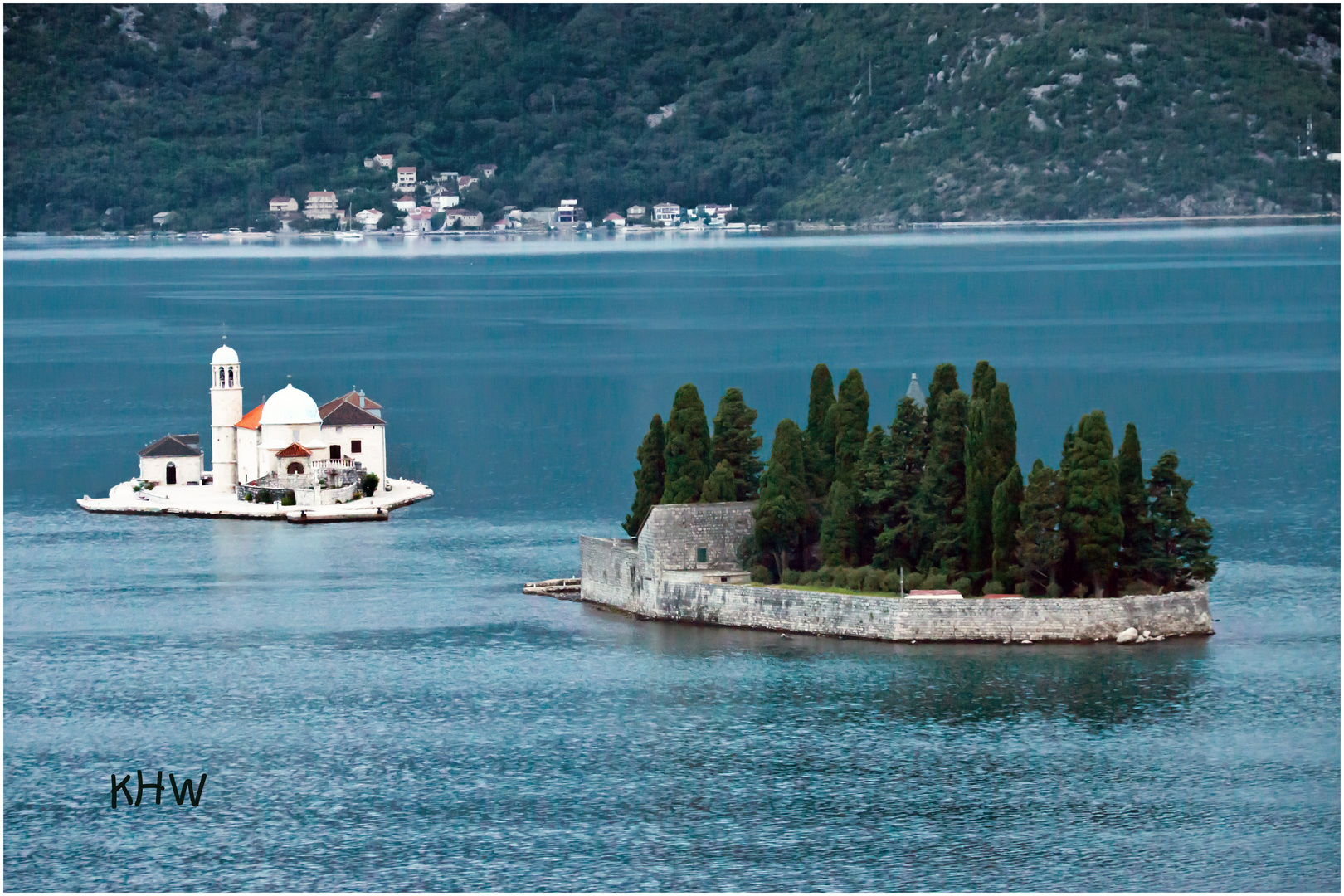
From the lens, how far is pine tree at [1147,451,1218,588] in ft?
202

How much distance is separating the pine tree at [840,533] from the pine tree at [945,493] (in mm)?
1848

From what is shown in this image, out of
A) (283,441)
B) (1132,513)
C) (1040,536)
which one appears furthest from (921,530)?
(283,441)

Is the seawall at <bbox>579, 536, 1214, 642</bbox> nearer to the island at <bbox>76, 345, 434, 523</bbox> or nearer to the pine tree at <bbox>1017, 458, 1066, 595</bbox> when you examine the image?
the pine tree at <bbox>1017, 458, 1066, 595</bbox>

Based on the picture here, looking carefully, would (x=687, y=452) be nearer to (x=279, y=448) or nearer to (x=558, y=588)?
(x=558, y=588)

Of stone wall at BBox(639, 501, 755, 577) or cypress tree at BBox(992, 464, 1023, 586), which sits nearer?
cypress tree at BBox(992, 464, 1023, 586)

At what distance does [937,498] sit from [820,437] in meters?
6.59

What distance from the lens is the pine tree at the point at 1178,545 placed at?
61497 mm

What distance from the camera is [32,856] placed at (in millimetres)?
47938

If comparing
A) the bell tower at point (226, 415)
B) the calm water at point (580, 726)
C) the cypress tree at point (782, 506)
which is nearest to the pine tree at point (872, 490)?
the cypress tree at point (782, 506)

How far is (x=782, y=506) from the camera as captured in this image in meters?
64.2

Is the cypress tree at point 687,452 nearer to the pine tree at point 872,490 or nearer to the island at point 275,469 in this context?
the pine tree at point 872,490

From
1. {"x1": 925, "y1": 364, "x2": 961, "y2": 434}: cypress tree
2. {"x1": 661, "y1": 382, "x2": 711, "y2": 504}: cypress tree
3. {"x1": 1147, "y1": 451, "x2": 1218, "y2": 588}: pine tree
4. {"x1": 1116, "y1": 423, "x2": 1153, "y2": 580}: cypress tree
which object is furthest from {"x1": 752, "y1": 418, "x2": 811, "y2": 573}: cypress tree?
{"x1": 1147, "y1": 451, "x2": 1218, "y2": 588}: pine tree

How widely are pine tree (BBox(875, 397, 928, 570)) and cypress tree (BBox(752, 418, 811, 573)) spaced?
93.8 inches

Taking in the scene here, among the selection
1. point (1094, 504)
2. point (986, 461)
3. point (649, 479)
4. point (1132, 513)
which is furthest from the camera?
point (649, 479)
